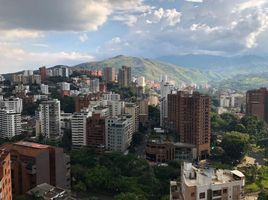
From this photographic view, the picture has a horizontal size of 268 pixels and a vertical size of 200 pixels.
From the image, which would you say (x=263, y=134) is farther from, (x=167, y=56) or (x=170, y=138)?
(x=167, y=56)

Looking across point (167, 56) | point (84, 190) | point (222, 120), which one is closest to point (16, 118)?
point (84, 190)

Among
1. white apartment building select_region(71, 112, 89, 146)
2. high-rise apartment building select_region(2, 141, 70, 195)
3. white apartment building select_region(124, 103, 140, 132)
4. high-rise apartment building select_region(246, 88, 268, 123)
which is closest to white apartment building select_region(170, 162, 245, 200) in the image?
high-rise apartment building select_region(2, 141, 70, 195)

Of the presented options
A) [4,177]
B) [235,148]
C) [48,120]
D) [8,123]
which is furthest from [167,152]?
[4,177]

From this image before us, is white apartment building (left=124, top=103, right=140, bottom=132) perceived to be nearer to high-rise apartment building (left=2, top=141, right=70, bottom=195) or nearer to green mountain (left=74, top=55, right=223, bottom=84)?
high-rise apartment building (left=2, top=141, right=70, bottom=195)

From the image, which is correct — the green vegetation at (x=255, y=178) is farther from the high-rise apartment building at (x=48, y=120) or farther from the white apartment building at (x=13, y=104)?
the white apartment building at (x=13, y=104)

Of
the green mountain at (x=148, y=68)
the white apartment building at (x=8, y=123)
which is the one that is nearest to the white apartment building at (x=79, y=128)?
the white apartment building at (x=8, y=123)

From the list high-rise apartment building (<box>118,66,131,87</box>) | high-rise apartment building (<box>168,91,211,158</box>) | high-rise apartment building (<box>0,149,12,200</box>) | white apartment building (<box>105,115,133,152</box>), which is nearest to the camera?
high-rise apartment building (<box>0,149,12,200</box>)
